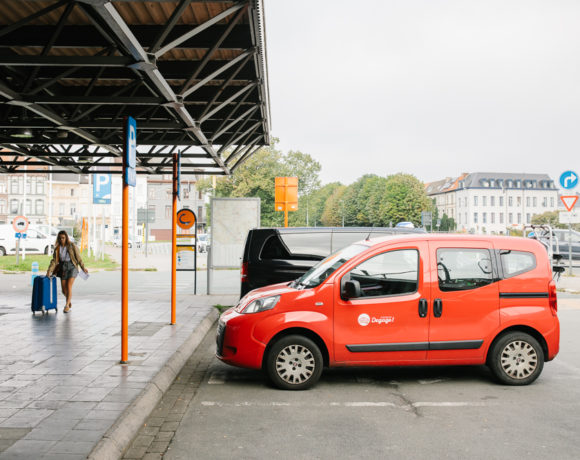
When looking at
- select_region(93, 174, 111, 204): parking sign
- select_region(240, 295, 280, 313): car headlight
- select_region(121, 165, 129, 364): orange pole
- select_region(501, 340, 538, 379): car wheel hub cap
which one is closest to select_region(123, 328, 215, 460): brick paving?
select_region(121, 165, 129, 364): orange pole

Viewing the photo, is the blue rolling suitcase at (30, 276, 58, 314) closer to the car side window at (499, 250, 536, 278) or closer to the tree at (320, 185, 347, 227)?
the car side window at (499, 250, 536, 278)

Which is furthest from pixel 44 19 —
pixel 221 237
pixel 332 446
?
pixel 221 237

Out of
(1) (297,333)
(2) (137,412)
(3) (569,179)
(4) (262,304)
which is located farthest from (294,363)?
(3) (569,179)

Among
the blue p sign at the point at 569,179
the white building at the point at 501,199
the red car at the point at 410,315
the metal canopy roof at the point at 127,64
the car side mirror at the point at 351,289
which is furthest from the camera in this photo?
the white building at the point at 501,199

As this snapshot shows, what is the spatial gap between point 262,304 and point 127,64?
3456 mm

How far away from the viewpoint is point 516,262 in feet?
22.7

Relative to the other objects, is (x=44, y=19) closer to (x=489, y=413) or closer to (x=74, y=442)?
(x=74, y=442)

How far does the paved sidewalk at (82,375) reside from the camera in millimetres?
4371

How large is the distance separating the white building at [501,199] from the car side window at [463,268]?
12126 centimetres

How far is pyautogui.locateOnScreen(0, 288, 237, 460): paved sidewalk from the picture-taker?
14.3 ft

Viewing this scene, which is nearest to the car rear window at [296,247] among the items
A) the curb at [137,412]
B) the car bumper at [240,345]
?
the curb at [137,412]

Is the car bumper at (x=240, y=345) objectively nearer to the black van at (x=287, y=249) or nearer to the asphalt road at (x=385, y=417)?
the asphalt road at (x=385, y=417)

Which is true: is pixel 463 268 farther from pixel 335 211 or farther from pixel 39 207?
pixel 335 211

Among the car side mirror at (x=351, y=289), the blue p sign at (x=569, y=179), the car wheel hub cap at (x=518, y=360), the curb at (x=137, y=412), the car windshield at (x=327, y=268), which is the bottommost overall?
the curb at (x=137, y=412)
